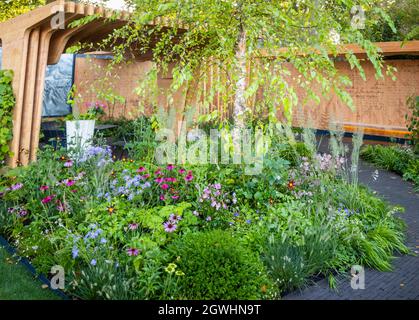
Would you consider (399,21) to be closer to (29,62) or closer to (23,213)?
(29,62)

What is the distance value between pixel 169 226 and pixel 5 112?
12.3 feet

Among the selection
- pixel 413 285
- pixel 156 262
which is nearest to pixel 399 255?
pixel 413 285

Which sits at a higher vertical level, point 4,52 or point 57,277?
point 4,52

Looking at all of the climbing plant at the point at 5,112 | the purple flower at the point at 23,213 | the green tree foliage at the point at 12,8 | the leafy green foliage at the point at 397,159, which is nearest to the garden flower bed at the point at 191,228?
the purple flower at the point at 23,213

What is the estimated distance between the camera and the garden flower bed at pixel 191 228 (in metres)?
3.37

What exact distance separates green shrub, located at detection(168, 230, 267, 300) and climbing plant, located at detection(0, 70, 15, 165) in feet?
13.1

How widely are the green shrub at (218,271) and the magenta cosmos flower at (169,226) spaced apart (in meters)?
0.43

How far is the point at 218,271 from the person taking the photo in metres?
3.23

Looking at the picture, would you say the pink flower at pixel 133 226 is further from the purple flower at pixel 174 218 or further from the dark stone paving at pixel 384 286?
the dark stone paving at pixel 384 286

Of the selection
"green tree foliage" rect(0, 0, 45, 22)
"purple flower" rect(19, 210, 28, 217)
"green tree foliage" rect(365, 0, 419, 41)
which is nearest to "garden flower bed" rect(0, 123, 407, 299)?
"purple flower" rect(19, 210, 28, 217)

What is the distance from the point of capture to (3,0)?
1712 cm

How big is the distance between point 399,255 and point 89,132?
536cm
